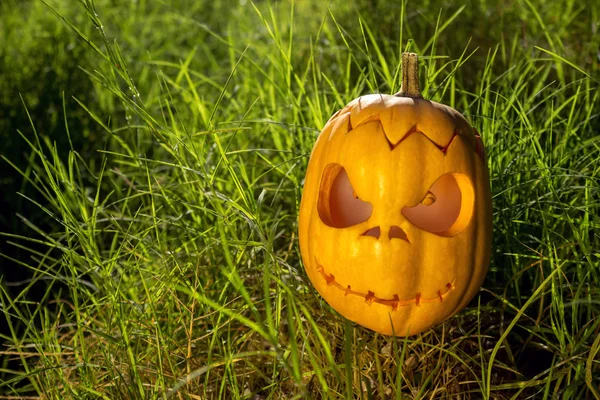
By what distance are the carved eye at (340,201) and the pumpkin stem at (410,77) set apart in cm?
23

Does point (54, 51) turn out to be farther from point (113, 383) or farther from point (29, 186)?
point (113, 383)

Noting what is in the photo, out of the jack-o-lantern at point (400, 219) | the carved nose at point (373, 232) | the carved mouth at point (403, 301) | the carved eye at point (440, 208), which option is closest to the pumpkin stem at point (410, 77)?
the jack-o-lantern at point (400, 219)

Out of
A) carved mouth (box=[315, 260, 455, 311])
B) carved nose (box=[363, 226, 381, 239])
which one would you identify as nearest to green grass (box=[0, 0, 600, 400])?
carved mouth (box=[315, 260, 455, 311])

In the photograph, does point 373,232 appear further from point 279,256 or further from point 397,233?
point 279,256

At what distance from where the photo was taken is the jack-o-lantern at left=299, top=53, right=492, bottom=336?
1613 millimetres

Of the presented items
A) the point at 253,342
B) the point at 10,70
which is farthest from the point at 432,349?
the point at 10,70

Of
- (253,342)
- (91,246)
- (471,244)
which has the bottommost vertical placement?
(253,342)

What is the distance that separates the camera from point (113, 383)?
1.80 m

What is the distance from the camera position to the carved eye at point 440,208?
1.72m

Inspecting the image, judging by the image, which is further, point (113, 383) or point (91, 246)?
point (91, 246)

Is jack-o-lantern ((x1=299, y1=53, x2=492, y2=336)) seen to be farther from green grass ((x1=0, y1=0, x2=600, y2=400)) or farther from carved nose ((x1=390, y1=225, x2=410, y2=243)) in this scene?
green grass ((x1=0, y1=0, x2=600, y2=400))

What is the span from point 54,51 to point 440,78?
1838mm

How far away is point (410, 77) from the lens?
1768mm

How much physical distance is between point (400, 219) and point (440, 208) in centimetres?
17
